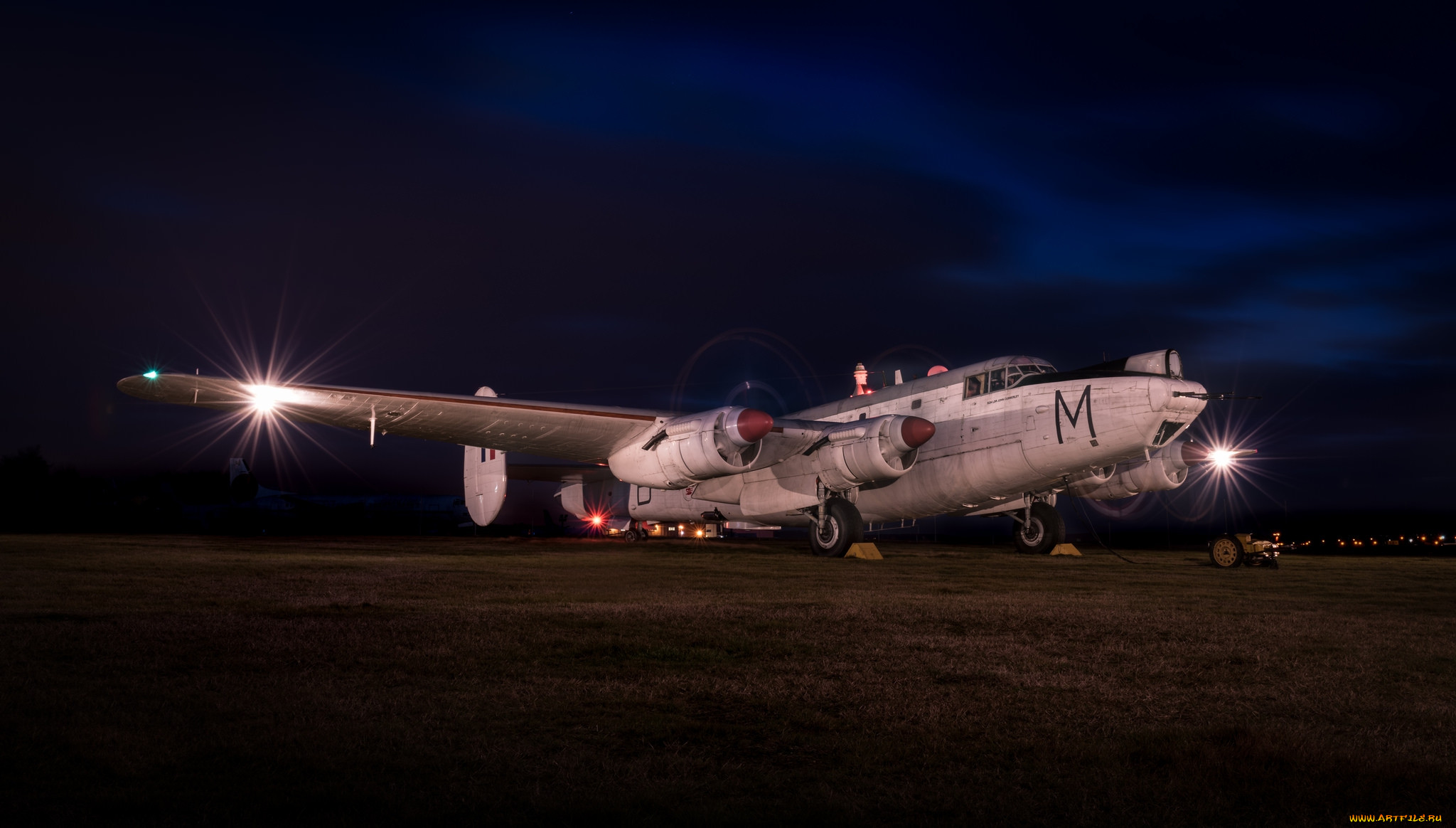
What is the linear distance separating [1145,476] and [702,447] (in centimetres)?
1500

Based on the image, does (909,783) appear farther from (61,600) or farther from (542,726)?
(61,600)

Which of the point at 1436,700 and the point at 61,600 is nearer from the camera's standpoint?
the point at 1436,700

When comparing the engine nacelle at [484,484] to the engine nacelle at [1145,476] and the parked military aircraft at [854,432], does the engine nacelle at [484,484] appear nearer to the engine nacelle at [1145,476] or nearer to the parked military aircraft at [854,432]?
the parked military aircraft at [854,432]

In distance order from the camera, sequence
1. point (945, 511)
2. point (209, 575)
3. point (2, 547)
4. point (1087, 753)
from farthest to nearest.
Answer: point (945, 511), point (2, 547), point (209, 575), point (1087, 753)

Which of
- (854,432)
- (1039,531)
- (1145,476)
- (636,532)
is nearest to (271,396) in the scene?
(854,432)

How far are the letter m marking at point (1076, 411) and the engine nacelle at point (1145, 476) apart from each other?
253 inches

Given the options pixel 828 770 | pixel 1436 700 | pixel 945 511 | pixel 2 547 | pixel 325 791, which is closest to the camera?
pixel 325 791

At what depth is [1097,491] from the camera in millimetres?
27531

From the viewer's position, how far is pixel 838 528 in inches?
839

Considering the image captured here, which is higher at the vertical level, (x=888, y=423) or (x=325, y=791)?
(x=888, y=423)

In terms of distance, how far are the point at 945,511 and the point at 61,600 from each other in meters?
18.1

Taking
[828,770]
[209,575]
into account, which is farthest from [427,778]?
[209,575]

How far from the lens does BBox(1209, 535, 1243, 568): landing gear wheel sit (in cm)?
2081

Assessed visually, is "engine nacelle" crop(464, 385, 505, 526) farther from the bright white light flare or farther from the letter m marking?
the letter m marking
